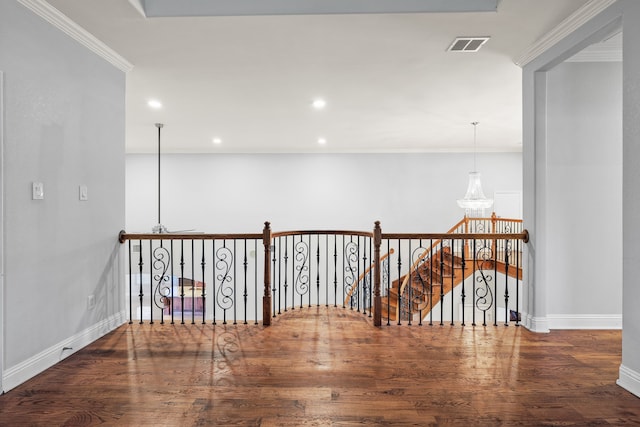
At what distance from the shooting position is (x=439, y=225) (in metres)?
9.47

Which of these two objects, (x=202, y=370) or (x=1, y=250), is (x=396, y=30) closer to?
(x=202, y=370)

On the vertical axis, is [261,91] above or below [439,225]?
above

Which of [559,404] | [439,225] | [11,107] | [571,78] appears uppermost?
[571,78]

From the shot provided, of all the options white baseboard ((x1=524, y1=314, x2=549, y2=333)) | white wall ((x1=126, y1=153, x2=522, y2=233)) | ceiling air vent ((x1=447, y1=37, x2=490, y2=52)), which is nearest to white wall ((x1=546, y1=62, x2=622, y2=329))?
white baseboard ((x1=524, y1=314, x2=549, y2=333))

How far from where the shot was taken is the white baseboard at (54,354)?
8.55ft

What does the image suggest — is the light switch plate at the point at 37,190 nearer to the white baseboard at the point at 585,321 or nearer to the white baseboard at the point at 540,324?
the white baseboard at the point at 540,324

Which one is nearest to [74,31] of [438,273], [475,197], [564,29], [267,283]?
[267,283]

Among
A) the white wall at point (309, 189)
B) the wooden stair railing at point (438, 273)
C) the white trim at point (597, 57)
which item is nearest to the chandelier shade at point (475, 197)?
the wooden stair railing at point (438, 273)

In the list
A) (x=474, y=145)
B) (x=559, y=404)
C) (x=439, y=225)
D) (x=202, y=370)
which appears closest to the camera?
(x=559, y=404)

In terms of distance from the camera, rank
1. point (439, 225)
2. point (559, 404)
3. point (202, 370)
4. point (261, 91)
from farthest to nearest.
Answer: point (439, 225) < point (261, 91) < point (202, 370) < point (559, 404)

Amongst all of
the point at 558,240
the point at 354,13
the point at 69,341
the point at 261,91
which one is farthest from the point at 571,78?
the point at 69,341

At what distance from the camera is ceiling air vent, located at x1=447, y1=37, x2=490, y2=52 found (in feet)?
11.1

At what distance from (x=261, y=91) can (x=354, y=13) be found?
2057mm

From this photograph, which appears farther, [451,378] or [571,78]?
[571,78]
